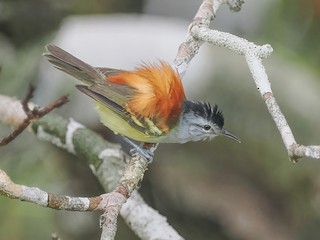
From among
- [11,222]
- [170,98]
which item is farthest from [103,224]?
[11,222]

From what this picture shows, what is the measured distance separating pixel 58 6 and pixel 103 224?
404 centimetres

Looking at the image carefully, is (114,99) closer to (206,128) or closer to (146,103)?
(146,103)

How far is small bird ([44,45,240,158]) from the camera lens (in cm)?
356

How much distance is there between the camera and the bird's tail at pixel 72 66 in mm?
3660

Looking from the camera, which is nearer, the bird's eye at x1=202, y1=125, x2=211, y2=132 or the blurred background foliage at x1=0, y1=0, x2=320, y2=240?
the bird's eye at x1=202, y1=125, x2=211, y2=132

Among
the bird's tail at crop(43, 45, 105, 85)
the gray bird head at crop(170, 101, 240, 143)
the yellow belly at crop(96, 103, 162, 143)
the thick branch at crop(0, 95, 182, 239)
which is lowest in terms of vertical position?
the thick branch at crop(0, 95, 182, 239)

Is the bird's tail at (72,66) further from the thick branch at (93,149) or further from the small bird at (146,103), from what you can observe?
the thick branch at (93,149)

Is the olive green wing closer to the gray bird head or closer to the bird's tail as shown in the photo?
the bird's tail

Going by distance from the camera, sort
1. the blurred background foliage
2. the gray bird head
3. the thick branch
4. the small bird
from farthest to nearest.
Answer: the blurred background foliage < the gray bird head < the small bird < the thick branch

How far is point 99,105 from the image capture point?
12.7 feet

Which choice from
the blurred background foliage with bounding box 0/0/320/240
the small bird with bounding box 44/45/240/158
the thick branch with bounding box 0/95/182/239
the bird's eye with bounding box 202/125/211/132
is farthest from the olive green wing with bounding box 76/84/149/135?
the blurred background foliage with bounding box 0/0/320/240

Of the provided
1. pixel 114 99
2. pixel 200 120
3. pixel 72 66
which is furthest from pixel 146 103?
pixel 72 66

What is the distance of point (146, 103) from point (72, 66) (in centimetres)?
42

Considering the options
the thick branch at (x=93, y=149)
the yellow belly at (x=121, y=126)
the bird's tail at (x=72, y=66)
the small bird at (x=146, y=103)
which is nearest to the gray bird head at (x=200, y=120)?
the small bird at (x=146, y=103)
